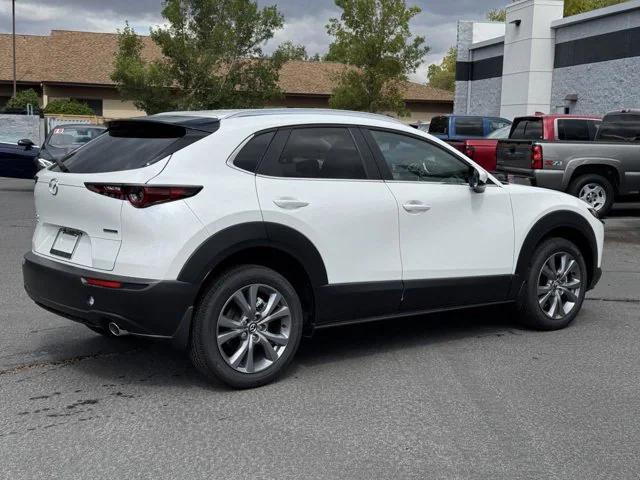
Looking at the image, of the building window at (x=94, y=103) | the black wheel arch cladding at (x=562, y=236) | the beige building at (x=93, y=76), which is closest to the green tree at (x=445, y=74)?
the beige building at (x=93, y=76)

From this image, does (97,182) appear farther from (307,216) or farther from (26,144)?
(26,144)

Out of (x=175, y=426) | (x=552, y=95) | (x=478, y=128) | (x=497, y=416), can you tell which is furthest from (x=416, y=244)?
(x=552, y=95)

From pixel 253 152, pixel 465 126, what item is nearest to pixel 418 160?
pixel 253 152

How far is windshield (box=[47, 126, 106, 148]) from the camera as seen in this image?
17.5 metres

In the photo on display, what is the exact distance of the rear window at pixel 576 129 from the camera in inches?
593

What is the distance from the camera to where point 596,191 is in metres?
14.2

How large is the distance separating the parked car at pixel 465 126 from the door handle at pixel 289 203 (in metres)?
14.8

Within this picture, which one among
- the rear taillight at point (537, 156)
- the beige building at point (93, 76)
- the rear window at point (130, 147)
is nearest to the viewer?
the rear window at point (130, 147)

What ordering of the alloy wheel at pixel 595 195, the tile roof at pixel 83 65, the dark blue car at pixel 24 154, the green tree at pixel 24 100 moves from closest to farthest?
1. the alloy wheel at pixel 595 195
2. the dark blue car at pixel 24 154
3. the green tree at pixel 24 100
4. the tile roof at pixel 83 65

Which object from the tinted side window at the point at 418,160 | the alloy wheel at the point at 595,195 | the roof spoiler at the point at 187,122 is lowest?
the alloy wheel at the point at 595,195

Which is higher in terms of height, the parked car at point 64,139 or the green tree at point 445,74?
the green tree at point 445,74

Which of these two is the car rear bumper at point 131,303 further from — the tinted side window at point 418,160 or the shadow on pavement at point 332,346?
the tinted side window at point 418,160

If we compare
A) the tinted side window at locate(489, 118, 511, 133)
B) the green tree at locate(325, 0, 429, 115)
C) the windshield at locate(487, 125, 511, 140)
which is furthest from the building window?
the windshield at locate(487, 125, 511, 140)

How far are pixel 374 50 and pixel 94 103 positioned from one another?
58.5 feet
